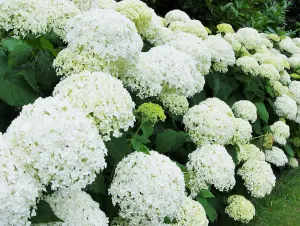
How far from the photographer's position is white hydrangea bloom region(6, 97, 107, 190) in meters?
1.61

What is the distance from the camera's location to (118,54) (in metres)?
2.34

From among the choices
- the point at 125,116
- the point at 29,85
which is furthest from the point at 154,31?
the point at 125,116

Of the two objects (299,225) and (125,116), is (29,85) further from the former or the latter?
(299,225)

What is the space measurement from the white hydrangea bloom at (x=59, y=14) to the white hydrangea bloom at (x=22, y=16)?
0.16 metres

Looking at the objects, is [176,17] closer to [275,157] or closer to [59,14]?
[275,157]

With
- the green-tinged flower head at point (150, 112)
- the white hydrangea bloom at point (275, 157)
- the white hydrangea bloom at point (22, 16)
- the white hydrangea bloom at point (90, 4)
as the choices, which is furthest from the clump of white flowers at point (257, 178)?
the white hydrangea bloom at point (22, 16)

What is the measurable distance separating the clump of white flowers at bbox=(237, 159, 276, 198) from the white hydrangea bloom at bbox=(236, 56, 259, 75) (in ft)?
3.73

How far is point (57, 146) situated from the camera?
64.4 inches

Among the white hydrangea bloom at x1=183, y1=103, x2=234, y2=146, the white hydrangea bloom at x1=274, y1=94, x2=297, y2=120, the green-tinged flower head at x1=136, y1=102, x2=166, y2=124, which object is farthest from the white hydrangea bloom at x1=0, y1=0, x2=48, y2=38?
the white hydrangea bloom at x1=274, y1=94, x2=297, y2=120

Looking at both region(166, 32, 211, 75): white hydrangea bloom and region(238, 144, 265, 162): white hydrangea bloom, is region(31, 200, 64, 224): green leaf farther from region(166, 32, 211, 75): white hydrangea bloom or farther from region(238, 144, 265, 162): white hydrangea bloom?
region(238, 144, 265, 162): white hydrangea bloom

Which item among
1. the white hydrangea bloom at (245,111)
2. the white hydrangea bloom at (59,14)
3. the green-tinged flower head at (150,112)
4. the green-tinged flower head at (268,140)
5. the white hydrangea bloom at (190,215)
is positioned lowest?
the green-tinged flower head at (268,140)

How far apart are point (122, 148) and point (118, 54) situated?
0.51 meters

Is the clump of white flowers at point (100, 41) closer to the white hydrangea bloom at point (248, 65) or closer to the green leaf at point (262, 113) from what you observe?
the white hydrangea bloom at point (248, 65)

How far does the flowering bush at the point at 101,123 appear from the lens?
1646 mm
